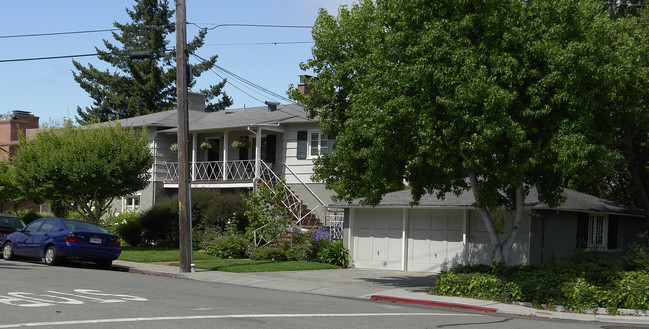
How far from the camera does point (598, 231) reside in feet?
72.5

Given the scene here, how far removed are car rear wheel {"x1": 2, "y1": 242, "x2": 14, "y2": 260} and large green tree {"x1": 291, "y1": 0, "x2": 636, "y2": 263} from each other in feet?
39.4

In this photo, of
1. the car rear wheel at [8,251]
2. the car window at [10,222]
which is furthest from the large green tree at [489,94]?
the car window at [10,222]

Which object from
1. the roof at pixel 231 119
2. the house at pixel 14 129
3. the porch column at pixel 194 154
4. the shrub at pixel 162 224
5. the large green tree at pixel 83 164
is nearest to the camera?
the large green tree at pixel 83 164

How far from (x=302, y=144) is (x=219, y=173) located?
4473mm

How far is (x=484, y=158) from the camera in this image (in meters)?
14.6

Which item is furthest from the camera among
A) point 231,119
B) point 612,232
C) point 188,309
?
point 231,119

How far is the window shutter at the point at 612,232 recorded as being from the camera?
72.8 feet

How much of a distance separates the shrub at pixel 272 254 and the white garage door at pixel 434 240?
4.35 meters

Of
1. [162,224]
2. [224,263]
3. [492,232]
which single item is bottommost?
[224,263]

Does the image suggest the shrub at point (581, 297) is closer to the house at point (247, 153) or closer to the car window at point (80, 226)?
the car window at point (80, 226)

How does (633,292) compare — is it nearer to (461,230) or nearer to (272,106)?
(461,230)

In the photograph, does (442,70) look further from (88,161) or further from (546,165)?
A: (88,161)

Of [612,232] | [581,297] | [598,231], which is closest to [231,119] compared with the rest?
[598,231]

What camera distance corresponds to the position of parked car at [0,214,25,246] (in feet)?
75.0
